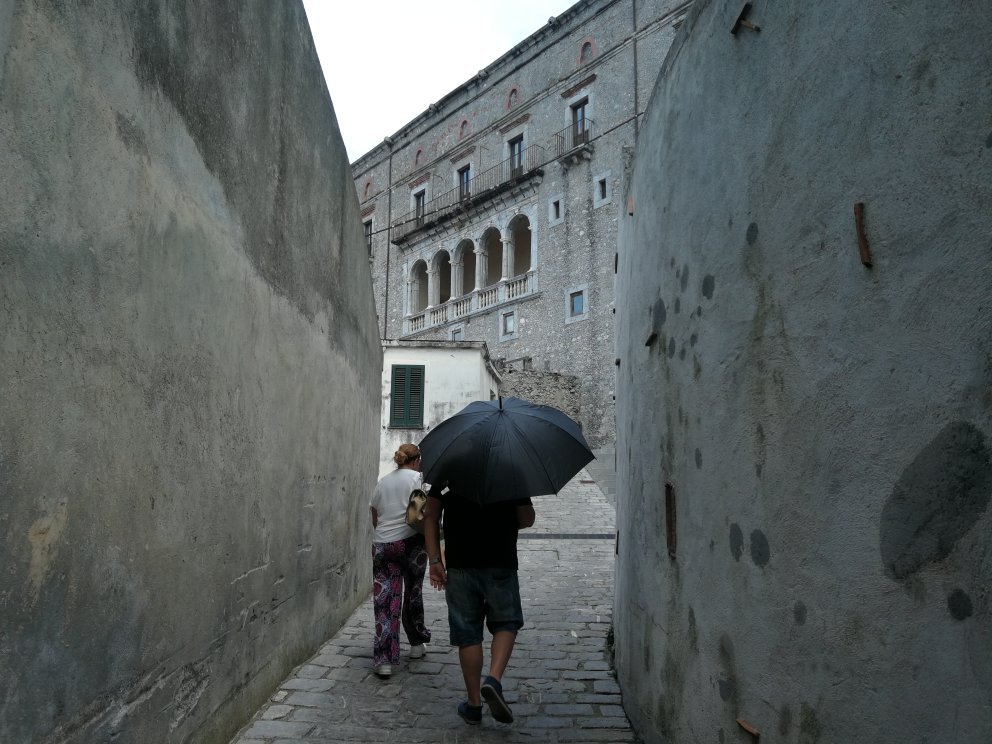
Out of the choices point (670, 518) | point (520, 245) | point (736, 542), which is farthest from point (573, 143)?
point (736, 542)

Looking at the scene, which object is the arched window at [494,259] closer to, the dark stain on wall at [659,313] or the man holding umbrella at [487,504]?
the man holding umbrella at [487,504]

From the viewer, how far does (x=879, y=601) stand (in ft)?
6.33

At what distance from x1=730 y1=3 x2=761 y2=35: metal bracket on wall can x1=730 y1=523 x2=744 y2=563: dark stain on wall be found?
1706 mm

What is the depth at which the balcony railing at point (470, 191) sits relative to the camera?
32328 mm

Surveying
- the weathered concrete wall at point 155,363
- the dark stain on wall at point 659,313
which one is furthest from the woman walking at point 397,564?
the dark stain on wall at point 659,313

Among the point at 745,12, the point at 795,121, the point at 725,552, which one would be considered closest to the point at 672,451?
the point at 725,552

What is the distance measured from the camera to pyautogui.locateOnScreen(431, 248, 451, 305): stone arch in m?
36.8

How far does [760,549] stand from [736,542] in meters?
0.17

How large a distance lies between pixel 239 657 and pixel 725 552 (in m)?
2.52

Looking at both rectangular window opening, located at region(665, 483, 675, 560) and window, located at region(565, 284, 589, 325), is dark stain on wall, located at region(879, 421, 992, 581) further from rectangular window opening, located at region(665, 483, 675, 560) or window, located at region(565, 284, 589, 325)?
window, located at region(565, 284, 589, 325)

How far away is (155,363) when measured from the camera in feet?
9.99

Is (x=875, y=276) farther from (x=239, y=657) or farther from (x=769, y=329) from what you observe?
(x=239, y=657)

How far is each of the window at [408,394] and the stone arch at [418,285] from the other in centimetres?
1865

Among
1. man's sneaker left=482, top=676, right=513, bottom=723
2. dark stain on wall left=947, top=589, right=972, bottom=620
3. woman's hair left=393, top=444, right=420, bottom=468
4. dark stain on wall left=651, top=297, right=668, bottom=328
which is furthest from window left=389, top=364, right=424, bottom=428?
dark stain on wall left=947, top=589, right=972, bottom=620
